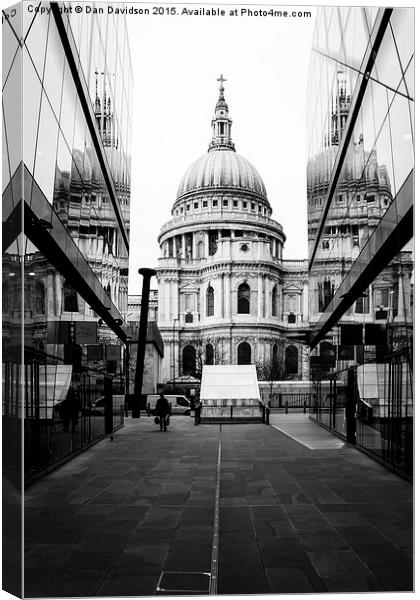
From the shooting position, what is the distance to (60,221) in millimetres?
10766

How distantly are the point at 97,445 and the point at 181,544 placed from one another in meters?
7.38

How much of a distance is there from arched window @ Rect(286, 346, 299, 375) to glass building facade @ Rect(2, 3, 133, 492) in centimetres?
295

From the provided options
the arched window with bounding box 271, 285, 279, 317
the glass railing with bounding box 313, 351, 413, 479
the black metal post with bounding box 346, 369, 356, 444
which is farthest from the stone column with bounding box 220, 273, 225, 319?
the black metal post with bounding box 346, 369, 356, 444

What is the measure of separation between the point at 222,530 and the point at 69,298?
6.13 metres

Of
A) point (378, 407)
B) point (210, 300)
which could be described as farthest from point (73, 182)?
point (378, 407)

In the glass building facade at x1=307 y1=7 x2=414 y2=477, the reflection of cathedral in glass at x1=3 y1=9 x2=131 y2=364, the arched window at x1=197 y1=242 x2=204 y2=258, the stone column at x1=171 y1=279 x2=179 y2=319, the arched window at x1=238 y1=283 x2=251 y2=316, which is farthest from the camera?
the arched window at x1=197 y1=242 x2=204 y2=258

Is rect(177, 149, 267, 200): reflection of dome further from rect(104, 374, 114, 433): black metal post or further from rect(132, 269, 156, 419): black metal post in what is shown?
rect(104, 374, 114, 433): black metal post

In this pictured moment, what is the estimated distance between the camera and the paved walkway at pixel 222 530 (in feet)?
18.9

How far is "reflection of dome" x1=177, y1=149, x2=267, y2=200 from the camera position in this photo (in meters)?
7.75

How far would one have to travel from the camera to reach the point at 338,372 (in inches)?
586

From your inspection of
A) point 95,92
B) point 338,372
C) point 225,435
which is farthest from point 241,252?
point 225,435

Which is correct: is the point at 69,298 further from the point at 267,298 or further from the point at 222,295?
the point at 267,298

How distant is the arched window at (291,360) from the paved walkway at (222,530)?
6.84 ft

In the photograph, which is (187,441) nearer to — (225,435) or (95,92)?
(225,435)
